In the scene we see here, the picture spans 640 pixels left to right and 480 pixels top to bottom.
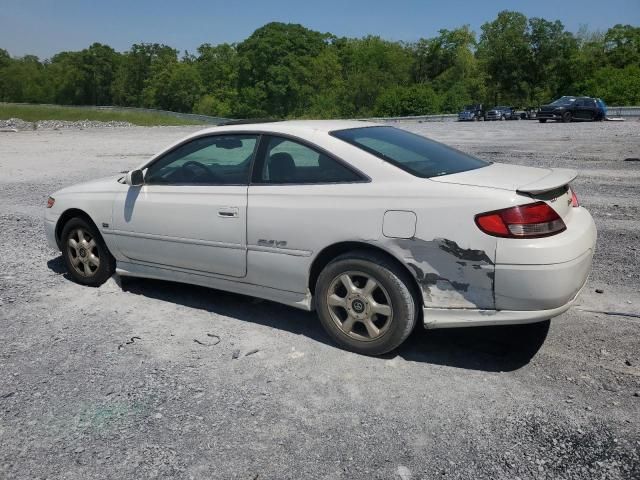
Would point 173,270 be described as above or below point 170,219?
below

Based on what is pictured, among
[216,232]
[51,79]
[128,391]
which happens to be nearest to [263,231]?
[216,232]

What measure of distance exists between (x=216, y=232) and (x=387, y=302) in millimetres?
1475

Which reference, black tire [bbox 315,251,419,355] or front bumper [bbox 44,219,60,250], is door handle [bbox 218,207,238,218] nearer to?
black tire [bbox 315,251,419,355]

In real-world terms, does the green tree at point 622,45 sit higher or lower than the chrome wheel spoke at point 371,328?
higher

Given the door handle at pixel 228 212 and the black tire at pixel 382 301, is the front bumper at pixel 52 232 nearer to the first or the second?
the door handle at pixel 228 212

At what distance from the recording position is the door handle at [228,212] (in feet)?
14.1

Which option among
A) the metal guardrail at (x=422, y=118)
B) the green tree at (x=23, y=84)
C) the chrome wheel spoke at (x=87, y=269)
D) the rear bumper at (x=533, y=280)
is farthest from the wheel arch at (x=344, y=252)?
the green tree at (x=23, y=84)

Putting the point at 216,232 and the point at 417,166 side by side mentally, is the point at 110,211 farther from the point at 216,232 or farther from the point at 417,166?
the point at 417,166

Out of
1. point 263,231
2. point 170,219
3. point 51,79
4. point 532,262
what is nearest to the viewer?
point 532,262

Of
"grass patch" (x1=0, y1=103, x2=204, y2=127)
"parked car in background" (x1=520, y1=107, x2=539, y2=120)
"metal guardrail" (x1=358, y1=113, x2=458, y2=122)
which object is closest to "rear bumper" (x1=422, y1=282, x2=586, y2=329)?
"metal guardrail" (x1=358, y1=113, x2=458, y2=122)

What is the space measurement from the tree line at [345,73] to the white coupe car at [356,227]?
58704 mm

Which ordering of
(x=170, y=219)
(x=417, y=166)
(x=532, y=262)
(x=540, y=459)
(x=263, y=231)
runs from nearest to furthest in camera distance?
(x=540, y=459) < (x=532, y=262) < (x=417, y=166) < (x=263, y=231) < (x=170, y=219)

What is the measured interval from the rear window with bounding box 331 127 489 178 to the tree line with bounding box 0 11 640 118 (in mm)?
57988

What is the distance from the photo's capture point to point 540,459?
109 inches
